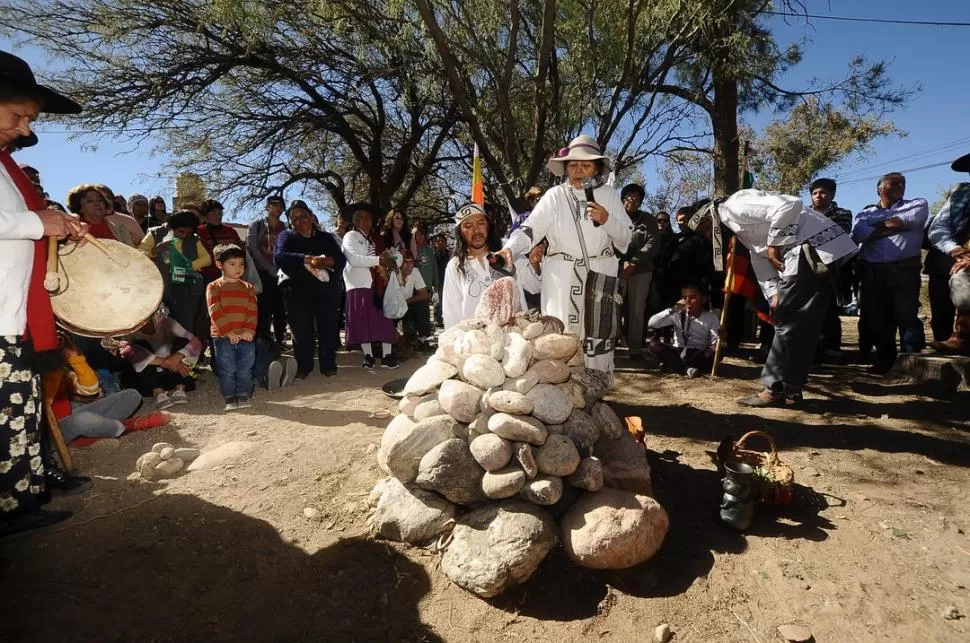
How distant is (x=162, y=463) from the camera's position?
135 inches

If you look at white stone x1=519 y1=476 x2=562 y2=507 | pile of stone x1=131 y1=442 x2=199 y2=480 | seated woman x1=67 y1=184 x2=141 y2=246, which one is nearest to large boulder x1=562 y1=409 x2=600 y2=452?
white stone x1=519 y1=476 x2=562 y2=507

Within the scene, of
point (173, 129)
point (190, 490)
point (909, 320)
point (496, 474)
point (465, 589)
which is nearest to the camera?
point (465, 589)

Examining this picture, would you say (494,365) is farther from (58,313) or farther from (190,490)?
(58,313)

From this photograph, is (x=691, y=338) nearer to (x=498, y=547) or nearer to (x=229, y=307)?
(x=498, y=547)

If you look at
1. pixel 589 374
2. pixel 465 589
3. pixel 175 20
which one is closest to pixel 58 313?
pixel 465 589

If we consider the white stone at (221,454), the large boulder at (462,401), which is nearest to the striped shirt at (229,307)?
the white stone at (221,454)

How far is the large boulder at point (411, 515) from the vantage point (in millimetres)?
2625

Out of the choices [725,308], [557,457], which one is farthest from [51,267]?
[725,308]

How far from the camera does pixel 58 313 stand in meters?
2.79

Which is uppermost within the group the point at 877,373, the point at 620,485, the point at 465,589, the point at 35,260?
the point at 35,260

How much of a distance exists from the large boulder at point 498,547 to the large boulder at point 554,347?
0.85 meters

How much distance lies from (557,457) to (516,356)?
2.01 feet

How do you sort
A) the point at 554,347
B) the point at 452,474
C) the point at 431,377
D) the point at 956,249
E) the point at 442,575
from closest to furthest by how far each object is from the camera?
the point at 442,575
the point at 452,474
the point at 554,347
the point at 431,377
the point at 956,249

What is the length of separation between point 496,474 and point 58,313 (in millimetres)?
2626
